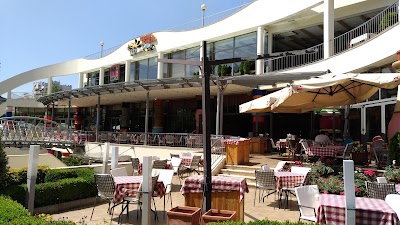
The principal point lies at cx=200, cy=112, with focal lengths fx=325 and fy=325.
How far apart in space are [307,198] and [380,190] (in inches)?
47.7

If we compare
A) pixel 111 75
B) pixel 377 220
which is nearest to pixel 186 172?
pixel 377 220

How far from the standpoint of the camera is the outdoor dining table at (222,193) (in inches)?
216

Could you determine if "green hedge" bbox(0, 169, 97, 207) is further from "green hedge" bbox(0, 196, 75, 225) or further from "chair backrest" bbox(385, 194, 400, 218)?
"chair backrest" bbox(385, 194, 400, 218)

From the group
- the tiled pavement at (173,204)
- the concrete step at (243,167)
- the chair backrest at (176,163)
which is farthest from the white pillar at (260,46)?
the tiled pavement at (173,204)

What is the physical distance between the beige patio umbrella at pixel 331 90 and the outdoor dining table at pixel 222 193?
3.26m

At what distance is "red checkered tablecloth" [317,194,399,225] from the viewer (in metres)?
4.03

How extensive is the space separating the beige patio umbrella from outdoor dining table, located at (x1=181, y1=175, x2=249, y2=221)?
128 inches

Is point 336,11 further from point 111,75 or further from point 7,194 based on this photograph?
point 111,75

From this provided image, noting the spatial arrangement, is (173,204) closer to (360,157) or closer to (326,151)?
(326,151)

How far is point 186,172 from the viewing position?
11.6 m

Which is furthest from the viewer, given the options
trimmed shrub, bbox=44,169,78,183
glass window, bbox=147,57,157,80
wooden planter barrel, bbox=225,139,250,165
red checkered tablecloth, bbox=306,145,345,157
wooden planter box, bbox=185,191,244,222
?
glass window, bbox=147,57,157,80

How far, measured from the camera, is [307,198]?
5238 millimetres

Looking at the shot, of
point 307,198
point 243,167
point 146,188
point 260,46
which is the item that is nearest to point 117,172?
point 146,188

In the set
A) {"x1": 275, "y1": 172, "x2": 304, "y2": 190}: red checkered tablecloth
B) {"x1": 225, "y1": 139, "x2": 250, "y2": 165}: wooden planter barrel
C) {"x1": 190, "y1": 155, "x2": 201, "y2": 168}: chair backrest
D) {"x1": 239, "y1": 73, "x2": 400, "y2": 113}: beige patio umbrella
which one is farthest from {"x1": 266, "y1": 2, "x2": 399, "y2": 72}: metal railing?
{"x1": 275, "y1": 172, "x2": 304, "y2": 190}: red checkered tablecloth
